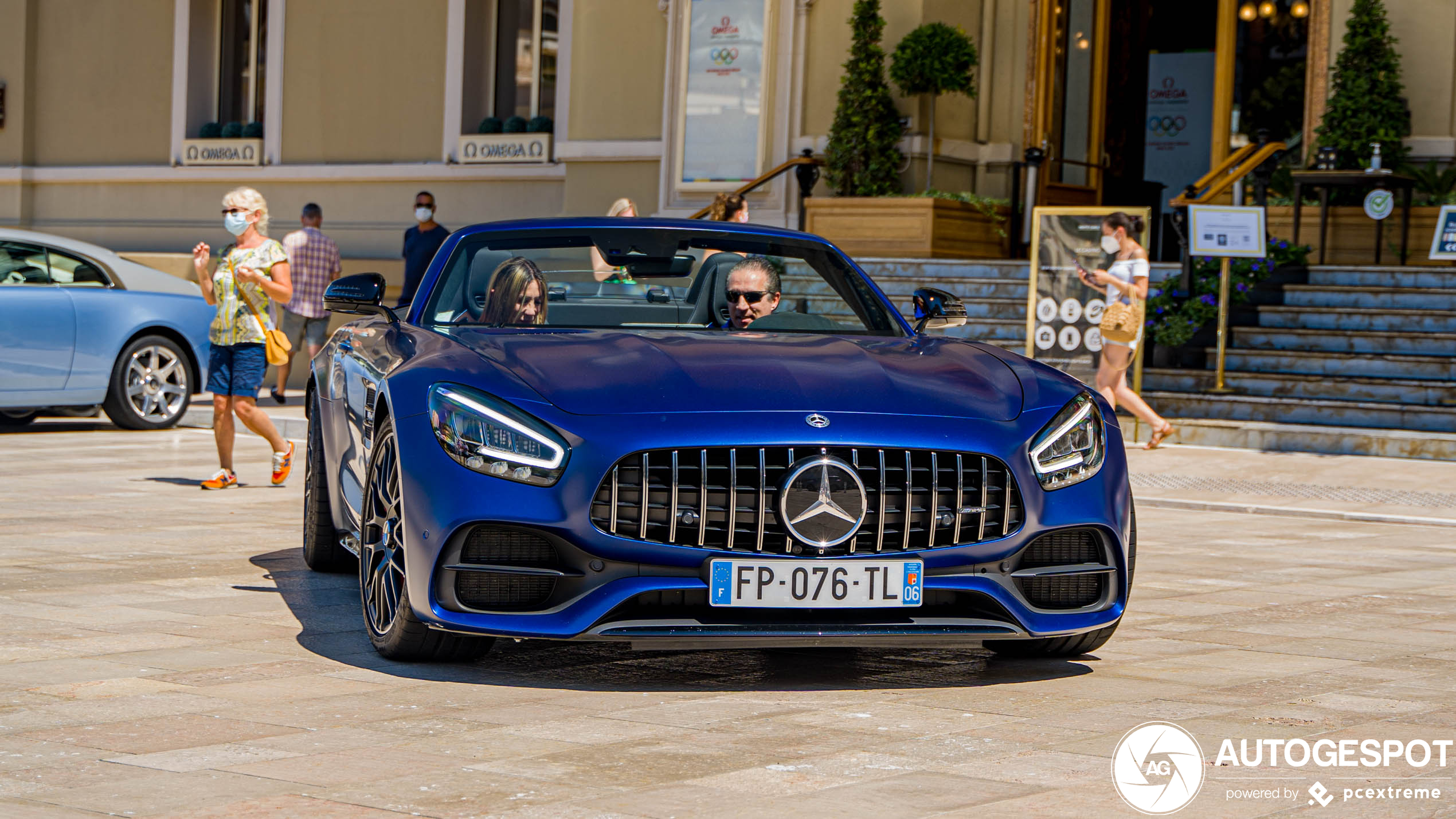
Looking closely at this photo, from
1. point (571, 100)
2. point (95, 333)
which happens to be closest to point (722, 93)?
point (571, 100)

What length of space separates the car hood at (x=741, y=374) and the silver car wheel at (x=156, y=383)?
9.15 meters

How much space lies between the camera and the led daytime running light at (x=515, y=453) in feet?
15.4

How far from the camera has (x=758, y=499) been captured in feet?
15.3

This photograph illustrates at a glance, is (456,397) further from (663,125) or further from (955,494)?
(663,125)

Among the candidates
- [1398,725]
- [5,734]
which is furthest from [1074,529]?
[5,734]

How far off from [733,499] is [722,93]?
619 inches

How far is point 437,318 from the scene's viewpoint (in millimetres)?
6156

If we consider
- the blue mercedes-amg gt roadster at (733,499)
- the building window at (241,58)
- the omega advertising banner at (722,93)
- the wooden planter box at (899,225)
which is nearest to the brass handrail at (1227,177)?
the wooden planter box at (899,225)

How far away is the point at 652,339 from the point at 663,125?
15.2 meters

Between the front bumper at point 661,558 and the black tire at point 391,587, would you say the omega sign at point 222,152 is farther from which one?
the front bumper at point 661,558

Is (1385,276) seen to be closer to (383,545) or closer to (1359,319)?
(1359,319)

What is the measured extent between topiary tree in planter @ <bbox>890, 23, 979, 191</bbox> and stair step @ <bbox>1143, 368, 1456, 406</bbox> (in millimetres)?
4322

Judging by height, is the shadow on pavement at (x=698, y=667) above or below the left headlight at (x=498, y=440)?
below

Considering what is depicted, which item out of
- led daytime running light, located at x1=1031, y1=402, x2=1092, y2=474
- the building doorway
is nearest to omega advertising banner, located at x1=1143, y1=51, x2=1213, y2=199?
the building doorway
